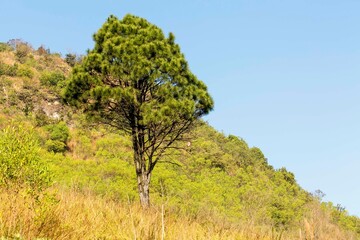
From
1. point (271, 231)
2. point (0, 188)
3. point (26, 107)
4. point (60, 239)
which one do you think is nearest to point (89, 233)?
point (60, 239)

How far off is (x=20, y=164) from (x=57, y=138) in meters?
32.4

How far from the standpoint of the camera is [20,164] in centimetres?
592

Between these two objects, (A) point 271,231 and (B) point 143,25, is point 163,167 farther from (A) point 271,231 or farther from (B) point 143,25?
(A) point 271,231

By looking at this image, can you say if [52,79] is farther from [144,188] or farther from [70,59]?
[144,188]

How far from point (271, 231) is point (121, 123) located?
487 inches

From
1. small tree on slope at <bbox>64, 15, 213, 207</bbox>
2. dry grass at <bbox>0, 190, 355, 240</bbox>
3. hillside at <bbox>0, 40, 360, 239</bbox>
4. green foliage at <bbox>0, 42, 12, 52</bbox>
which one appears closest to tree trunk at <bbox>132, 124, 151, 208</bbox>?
small tree on slope at <bbox>64, 15, 213, 207</bbox>

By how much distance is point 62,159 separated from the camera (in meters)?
33.2

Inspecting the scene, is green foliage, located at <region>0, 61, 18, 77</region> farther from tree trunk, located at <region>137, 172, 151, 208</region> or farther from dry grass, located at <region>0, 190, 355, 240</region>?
dry grass, located at <region>0, 190, 355, 240</region>

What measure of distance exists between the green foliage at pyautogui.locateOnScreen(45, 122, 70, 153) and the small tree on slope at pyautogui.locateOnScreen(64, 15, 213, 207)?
19753mm

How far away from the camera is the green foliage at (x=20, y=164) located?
568 centimetres

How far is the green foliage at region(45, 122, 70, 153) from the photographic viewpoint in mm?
35031

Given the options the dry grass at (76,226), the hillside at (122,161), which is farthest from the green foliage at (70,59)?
the dry grass at (76,226)

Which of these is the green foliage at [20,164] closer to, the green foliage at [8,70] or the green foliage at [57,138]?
the green foliage at [57,138]

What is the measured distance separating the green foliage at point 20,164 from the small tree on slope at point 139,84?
868 centimetres
